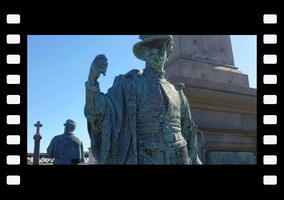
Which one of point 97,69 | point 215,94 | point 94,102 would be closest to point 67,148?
point 215,94

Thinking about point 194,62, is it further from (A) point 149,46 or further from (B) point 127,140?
(B) point 127,140

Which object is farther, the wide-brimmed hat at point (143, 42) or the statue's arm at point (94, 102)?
the wide-brimmed hat at point (143, 42)

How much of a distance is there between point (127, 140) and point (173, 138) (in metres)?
0.62

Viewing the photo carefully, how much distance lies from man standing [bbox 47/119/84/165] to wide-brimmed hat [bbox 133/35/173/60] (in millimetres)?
4413

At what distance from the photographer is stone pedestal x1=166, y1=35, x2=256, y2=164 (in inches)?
267

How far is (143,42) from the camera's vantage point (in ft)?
17.3

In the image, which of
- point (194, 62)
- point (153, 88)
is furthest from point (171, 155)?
point (194, 62)

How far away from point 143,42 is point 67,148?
476 cm

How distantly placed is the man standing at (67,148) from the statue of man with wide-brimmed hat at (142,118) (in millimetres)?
4246

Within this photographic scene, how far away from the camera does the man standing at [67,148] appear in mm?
8932

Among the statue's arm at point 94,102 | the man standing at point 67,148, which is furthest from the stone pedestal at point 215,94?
the man standing at point 67,148

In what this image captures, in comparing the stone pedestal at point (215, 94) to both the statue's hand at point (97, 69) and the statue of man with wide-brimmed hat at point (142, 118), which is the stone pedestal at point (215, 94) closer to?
the statue of man with wide-brimmed hat at point (142, 118)

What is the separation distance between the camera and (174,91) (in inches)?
210

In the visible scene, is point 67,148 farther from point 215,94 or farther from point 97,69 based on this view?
point 97,69
